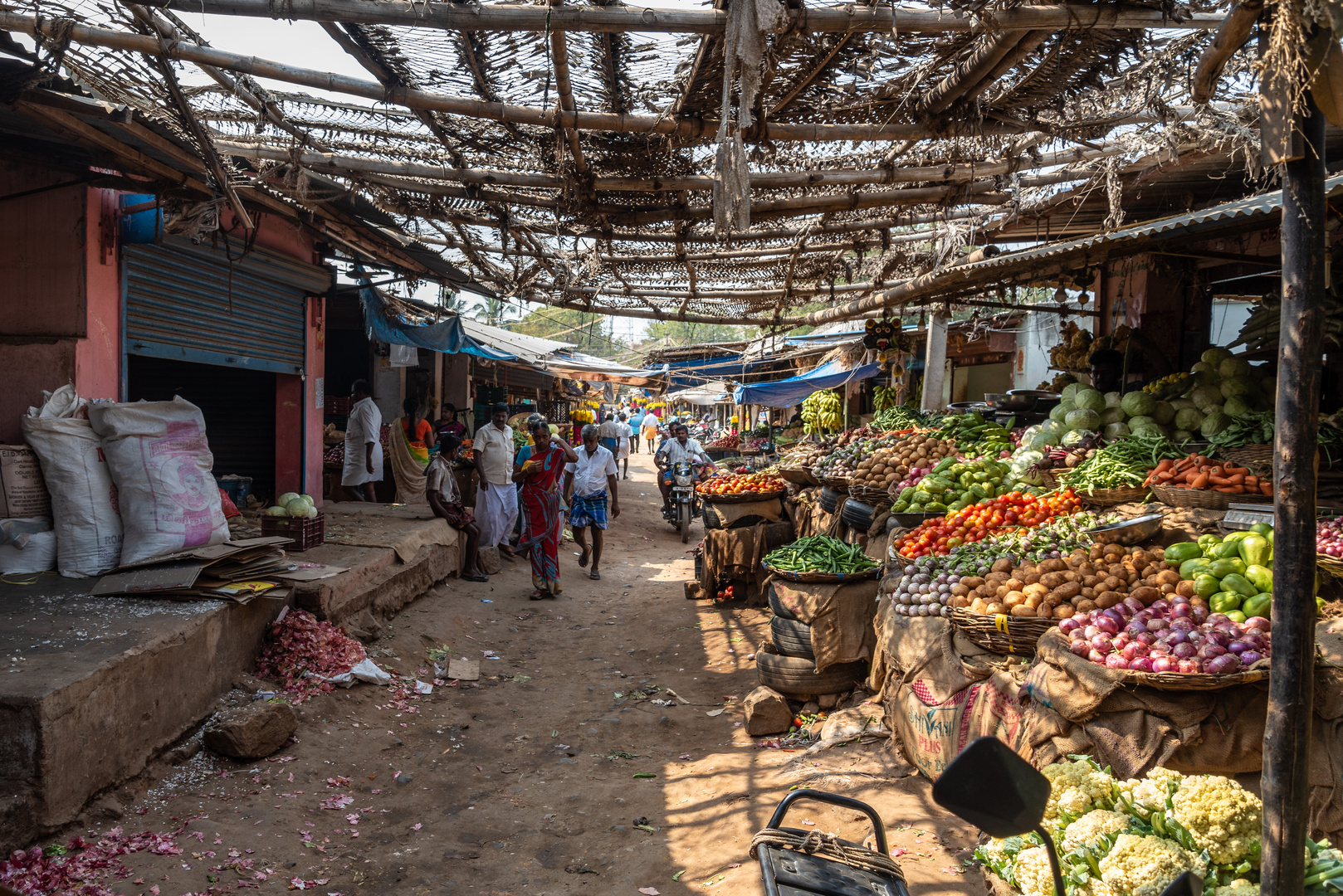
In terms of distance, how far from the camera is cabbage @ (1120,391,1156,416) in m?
6.73

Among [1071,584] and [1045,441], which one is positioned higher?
[1045,441]

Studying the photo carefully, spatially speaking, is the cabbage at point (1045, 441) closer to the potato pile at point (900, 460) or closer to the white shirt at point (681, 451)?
the potato pile at point (900, 460)

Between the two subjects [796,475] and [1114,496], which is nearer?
[1114,496]

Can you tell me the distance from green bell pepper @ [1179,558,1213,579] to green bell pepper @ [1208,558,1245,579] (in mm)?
40

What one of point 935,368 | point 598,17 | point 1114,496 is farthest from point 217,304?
point 935,368

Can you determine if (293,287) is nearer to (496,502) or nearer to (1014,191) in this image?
(496,502)

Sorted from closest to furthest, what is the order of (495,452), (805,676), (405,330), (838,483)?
(805,676) < (838,483) < (495,452) < (405,330)

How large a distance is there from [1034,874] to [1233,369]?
206 inches

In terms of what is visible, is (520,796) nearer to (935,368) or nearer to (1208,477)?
(1208,477)

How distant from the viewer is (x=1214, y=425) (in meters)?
6.07

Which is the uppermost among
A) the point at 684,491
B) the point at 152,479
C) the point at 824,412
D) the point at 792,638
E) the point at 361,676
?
the point at 824,412

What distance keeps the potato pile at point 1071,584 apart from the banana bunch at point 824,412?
10424 millimetres

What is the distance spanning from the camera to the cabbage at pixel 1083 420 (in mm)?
7059

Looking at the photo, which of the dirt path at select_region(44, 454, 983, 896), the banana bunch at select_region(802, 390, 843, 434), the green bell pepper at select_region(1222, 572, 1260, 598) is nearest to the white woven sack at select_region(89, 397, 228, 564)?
the dirt path at select_region(44, 454, 983, 896)
